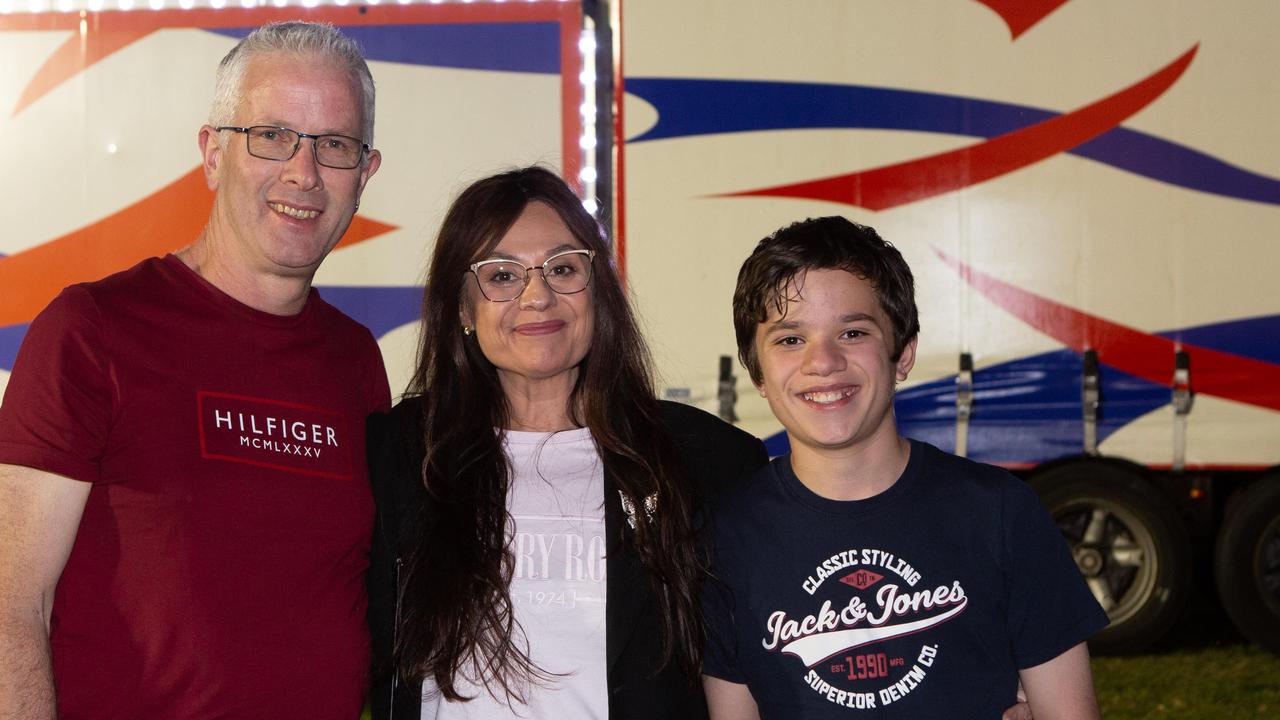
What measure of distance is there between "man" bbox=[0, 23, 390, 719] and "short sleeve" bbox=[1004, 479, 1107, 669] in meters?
1.27

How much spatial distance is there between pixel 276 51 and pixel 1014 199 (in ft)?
13.6

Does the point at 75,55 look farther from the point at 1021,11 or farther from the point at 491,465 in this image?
the point at 1021,11

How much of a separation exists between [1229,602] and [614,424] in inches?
177

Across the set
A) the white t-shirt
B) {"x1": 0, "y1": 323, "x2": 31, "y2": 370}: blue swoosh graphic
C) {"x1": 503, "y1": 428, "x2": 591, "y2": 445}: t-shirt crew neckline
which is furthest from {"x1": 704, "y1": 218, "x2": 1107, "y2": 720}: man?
{"x1": 0, "y1": 323, "x2": 31, "y2": 370}: blue swoosh graphic

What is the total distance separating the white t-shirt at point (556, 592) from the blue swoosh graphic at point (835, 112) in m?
3.41

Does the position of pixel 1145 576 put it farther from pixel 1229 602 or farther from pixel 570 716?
pixel 570 716

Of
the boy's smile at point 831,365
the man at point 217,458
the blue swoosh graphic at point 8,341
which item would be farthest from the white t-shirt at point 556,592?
the blue swoosh graphic at point 8,341

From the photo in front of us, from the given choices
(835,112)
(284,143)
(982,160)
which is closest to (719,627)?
(284,143)

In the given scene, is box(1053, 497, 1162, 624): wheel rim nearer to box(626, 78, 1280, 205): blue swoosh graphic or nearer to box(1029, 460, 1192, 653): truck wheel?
box(1029, 460, 1192, 653): truck wheel

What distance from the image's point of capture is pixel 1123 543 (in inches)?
227

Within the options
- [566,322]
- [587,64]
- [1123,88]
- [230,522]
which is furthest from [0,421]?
[1123,88]

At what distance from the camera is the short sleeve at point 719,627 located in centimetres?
215

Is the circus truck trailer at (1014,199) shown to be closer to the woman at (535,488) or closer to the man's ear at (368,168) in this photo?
the woman at (535,488)

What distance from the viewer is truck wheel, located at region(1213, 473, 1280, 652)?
558 cm
